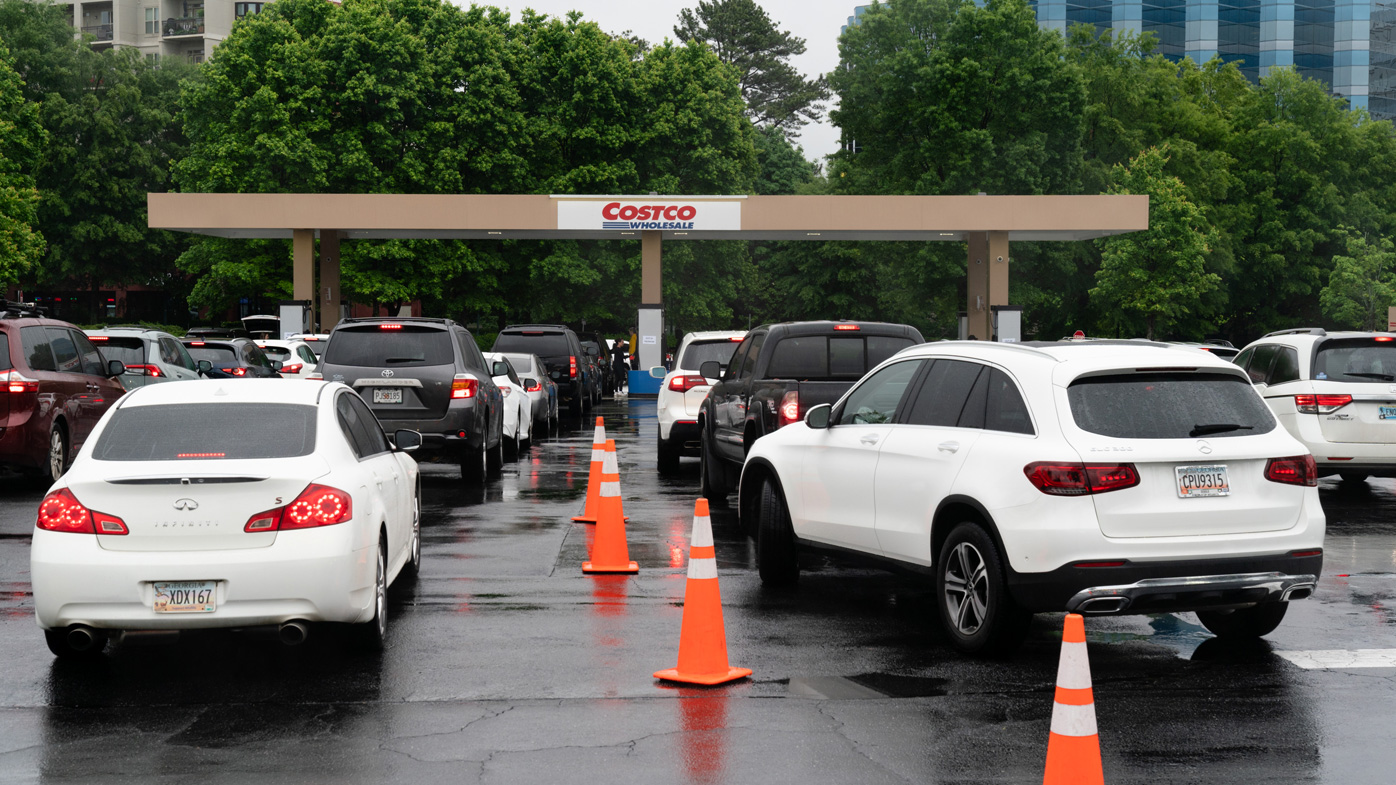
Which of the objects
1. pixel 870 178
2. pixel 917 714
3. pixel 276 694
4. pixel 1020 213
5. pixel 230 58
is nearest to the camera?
pixel 917 714

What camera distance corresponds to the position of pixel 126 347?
807 inches

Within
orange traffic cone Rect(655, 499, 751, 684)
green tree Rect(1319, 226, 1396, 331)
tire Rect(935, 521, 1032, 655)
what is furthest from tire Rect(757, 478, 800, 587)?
green tree Rect(1319, 226, 1396, 331)

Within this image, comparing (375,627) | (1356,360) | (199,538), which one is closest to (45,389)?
(375,627)

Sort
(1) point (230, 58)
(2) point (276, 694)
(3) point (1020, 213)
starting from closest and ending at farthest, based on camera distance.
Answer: (2) point (276, 694) < (3) point (1020, 213) < (1) point (230, 58)

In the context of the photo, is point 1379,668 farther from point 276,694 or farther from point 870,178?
point 870,178

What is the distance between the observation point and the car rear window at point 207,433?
7.69 metres

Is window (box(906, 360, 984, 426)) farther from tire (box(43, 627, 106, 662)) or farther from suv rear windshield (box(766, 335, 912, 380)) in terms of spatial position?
tire (box(43, 627, 106, 662))

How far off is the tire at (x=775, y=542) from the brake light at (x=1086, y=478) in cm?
287

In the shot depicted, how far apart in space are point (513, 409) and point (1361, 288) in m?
48.1

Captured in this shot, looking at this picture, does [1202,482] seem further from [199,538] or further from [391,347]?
[391,347]

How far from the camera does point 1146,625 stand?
9.00 meters

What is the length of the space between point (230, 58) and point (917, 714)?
53442mm

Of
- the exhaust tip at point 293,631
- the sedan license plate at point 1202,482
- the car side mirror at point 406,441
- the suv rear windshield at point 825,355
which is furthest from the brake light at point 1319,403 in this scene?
the exhaust tip at point 293,631

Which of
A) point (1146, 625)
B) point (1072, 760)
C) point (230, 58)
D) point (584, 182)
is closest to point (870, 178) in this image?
point (584, 182)
